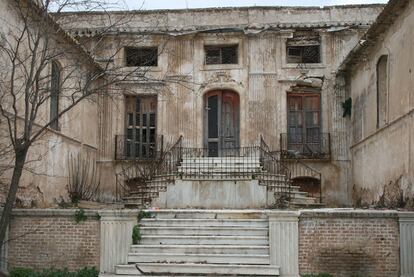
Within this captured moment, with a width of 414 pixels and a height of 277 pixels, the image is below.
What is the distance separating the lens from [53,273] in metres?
12.1

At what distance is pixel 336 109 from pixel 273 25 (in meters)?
4.11

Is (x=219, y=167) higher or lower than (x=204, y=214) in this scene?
higher

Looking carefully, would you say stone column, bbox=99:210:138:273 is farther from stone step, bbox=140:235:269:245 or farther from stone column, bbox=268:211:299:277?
stone column, bbox=268:211:299:277

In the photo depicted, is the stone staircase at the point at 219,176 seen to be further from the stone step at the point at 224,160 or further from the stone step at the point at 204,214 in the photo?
the stone step at the point at 204,214

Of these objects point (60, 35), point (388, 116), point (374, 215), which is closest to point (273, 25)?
point (388, 116)

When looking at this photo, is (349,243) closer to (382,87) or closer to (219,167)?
(382,87)

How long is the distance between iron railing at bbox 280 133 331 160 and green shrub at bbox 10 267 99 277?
38.1 ft

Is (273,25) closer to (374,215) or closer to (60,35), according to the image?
(60,35)

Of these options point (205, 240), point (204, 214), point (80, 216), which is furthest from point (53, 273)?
point (204, 214)

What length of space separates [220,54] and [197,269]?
43.2ft

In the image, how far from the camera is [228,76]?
2312 centimetres

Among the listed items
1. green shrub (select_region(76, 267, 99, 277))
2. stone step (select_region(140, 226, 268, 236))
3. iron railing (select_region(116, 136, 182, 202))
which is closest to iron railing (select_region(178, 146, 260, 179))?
iron railing (select_region(116, 136, 182, 202))

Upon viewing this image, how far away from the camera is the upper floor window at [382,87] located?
59.9ft

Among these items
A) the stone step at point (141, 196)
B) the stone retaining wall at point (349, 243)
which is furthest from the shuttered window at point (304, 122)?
the stone retaining wall at point (349, 243)
